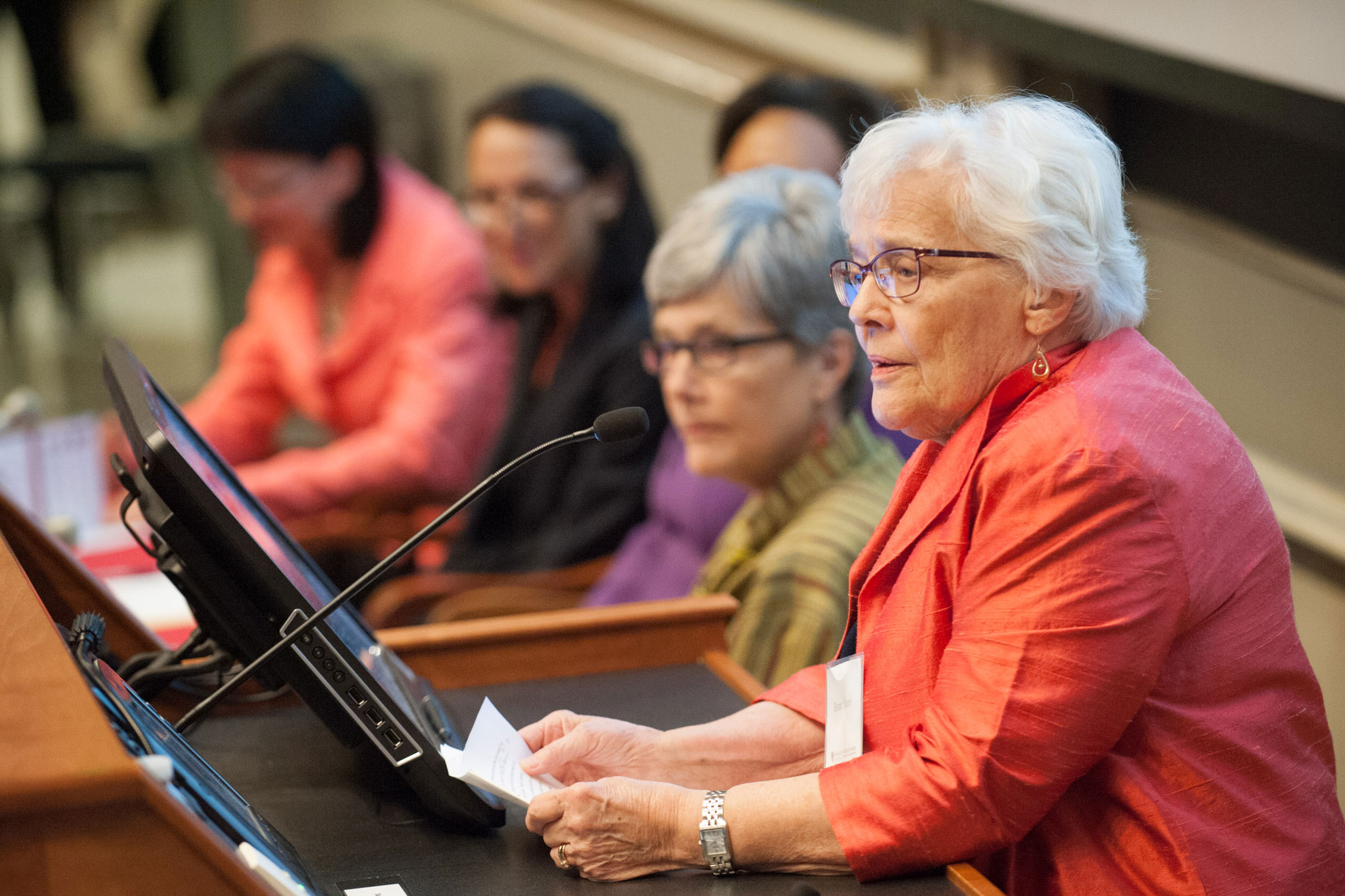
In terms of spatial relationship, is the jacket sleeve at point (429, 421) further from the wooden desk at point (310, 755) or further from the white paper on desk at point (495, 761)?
the white paper on desk at point (495, 761)

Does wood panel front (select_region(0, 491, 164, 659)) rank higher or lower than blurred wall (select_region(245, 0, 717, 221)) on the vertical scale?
higher

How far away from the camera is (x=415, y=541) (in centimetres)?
133

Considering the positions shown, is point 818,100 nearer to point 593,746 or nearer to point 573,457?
point 573,457

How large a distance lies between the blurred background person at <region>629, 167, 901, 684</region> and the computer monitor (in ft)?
2.55

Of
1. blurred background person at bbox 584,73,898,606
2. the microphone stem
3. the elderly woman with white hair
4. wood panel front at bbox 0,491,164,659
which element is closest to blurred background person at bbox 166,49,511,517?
blurred background person at bbox 584,73,898,606

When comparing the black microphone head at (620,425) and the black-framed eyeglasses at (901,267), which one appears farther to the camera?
the black microphone head at (620,425)

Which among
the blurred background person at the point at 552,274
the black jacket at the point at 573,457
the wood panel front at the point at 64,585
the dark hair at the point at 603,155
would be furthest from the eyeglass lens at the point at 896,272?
the dark hair at the point at 603,155

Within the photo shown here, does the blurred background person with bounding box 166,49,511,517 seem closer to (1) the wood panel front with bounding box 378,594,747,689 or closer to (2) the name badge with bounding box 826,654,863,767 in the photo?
(1) the wood panel front with bounding box 378,594,747,689

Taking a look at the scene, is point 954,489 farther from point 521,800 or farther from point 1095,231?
point 521,800

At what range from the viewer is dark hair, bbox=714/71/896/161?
277 cm

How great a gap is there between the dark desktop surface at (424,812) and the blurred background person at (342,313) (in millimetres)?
1991

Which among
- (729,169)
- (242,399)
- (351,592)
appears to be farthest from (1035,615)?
(242,399)

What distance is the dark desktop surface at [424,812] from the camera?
46.3 inches

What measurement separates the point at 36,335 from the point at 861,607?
7.46 metres
